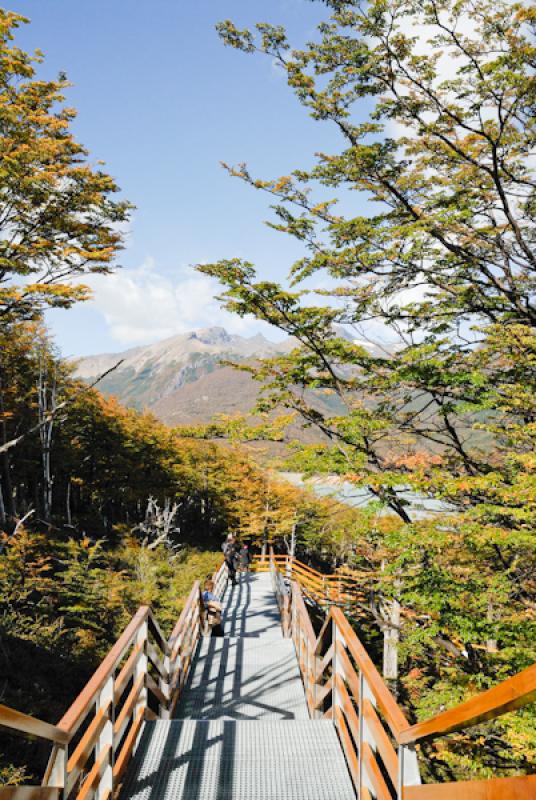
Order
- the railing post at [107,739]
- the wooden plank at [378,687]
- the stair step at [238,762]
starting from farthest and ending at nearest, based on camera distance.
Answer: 1. the stair step at [238,762]
2. the railing post at [107,739]
3. the wooden plank at [378,687]

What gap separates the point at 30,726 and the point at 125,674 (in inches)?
67.8

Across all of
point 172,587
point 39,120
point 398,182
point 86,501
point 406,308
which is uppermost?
point 39,120

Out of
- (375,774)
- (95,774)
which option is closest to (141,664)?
(95,774)

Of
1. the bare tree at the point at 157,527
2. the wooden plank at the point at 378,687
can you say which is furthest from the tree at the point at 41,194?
the bare tree at the point at 157,527

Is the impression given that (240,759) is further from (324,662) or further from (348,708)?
(324,662)

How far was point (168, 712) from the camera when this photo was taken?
4.77 m

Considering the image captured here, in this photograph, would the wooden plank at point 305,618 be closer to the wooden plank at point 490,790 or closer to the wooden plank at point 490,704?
the wooden plank at point 490,704

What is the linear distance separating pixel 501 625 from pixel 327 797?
4.25m

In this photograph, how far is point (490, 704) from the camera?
1.24 meters

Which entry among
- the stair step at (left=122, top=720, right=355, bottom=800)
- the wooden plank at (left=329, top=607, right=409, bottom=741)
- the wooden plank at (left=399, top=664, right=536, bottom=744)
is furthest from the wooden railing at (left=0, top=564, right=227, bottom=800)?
the wooden plank at (left=329, top=607, right=409, bottom=741)

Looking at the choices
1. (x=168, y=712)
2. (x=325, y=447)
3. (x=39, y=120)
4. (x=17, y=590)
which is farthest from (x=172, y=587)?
(x=39, y=120)

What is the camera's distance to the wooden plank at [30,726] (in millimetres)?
1543

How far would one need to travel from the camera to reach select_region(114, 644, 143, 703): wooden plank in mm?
3065

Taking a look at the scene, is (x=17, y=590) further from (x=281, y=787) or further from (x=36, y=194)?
(x=281, y=787)
